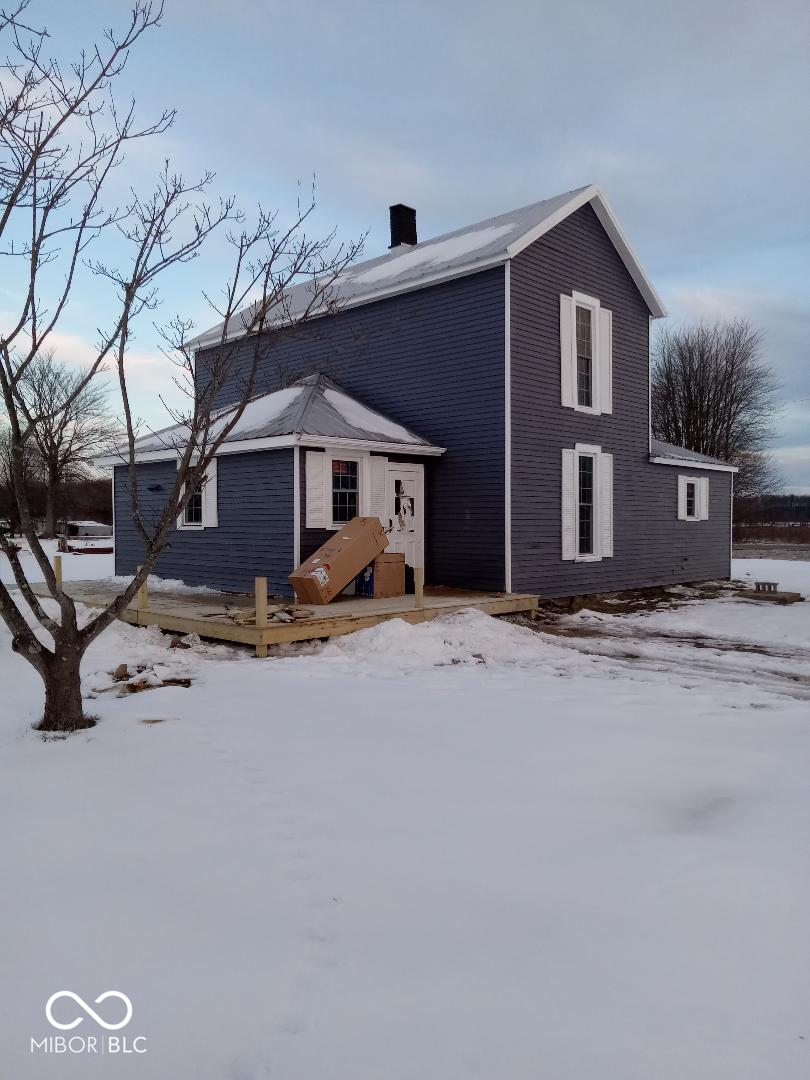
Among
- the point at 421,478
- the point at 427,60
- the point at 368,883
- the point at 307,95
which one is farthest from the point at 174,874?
the point at 427,60

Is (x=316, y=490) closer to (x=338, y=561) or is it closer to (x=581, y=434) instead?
(x=338, y=561)

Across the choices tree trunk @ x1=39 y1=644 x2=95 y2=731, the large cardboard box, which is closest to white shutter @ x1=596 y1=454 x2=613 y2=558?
the large cardboard box

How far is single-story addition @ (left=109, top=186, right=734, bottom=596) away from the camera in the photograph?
41.9 feet

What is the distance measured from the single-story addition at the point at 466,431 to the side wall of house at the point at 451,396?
0.03 metres

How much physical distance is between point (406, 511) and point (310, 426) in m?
2.65

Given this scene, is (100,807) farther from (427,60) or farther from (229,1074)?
(427,60)

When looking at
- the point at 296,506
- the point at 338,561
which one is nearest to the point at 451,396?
the point at 296,506

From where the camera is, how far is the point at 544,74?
41.5 feet

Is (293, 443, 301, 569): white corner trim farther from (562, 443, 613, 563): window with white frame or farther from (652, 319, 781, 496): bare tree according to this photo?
(652, 319, 781, 496): bare tree

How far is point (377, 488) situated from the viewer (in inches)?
520

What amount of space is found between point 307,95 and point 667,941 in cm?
1026

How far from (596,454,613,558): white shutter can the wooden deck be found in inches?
129
